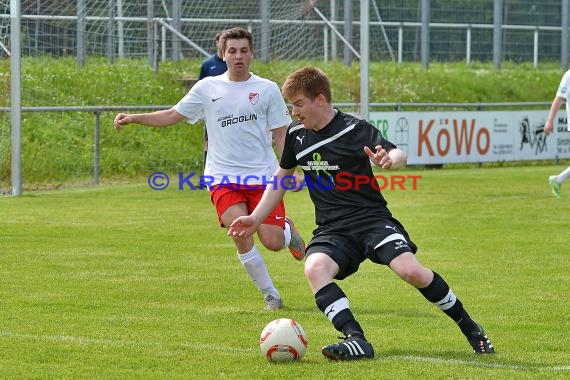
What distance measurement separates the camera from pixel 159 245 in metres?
13.0

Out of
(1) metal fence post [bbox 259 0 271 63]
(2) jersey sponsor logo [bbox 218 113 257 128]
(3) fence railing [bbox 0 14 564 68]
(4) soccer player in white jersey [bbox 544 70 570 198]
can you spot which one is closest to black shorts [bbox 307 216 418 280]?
(2) jersey sponsor logo [bbox 218 113 257 128]

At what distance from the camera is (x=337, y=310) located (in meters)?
7.09

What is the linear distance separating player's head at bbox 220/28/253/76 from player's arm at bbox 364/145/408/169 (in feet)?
8.75

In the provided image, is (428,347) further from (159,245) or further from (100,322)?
(159,245)

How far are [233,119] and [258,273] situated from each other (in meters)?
1.19

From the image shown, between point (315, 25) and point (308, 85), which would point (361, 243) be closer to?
point (308, 85)

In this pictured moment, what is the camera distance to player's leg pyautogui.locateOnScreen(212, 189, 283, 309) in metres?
9.33

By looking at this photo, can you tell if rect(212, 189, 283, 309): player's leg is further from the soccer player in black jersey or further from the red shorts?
the soccer player in black jersey

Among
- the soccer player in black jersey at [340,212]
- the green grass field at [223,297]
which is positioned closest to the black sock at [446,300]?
the soccer player in black jersey at [340,212]

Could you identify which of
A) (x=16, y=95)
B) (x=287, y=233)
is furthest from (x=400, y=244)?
(x=16, y=95)

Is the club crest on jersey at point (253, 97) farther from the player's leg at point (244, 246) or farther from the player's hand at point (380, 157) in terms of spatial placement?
the player's hand at point (380, 157)

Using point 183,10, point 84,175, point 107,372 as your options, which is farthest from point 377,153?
point 183,10

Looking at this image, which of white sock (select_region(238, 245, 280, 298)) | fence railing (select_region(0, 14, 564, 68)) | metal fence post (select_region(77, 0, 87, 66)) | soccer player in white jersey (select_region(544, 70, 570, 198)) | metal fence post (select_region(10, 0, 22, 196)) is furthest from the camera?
fence railing (select_region(0, 14, 564, 68))

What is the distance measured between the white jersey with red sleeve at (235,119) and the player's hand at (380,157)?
2.68 metres
